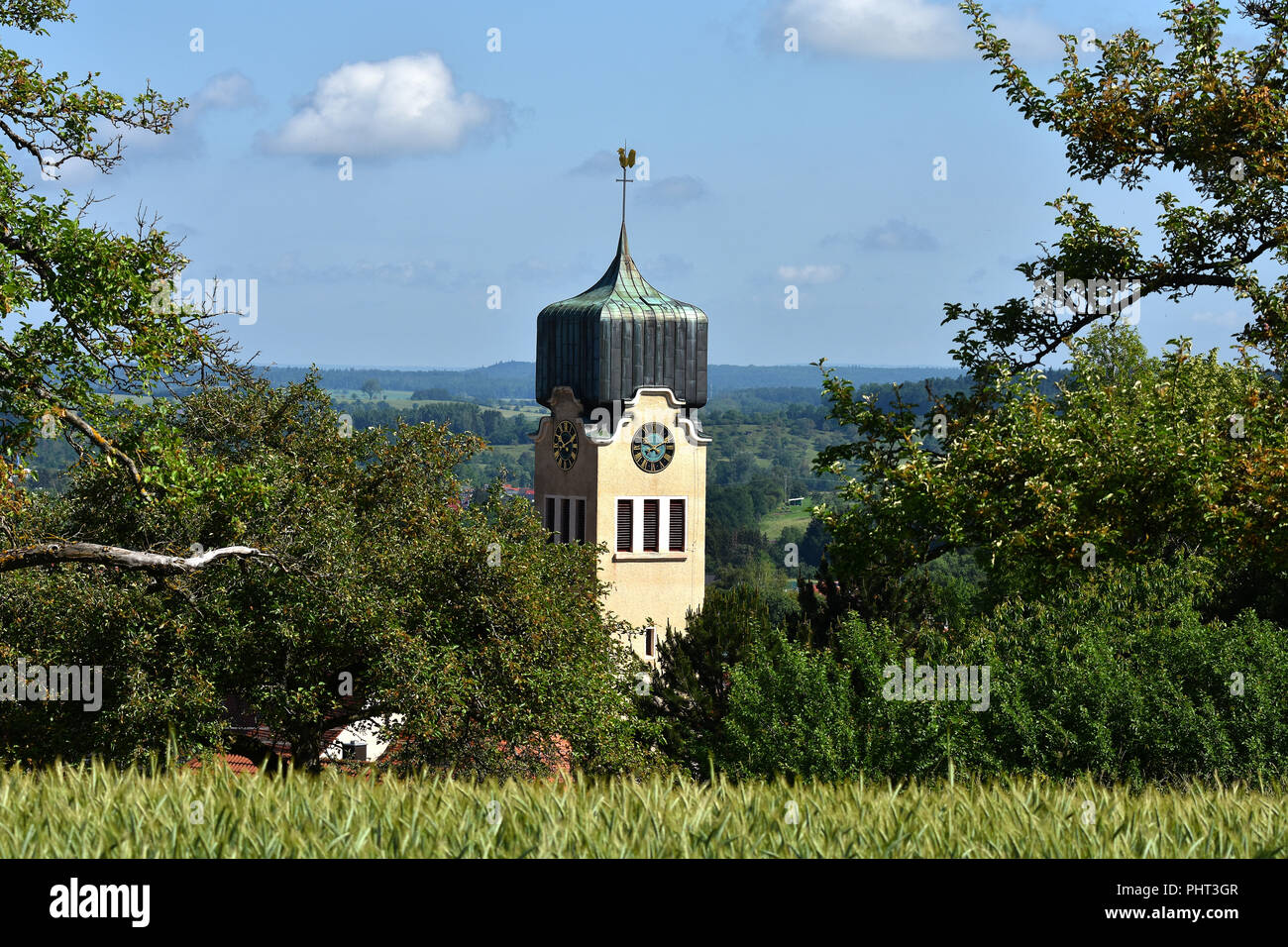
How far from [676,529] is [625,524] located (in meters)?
2.96

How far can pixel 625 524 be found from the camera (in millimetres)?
74625

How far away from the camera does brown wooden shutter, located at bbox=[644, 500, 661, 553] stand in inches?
2958

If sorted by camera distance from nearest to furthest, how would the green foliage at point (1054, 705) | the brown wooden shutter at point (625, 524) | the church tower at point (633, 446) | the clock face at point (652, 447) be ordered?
the green foliage at point (1054, 705)
the church tower at point (633, 446)
the brown wooden shutter at point (625, 524)
the clock face at point (652, 447)

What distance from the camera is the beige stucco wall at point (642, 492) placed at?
73875mm

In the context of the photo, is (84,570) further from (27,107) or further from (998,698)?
(998,698)

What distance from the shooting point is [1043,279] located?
55.2 feet

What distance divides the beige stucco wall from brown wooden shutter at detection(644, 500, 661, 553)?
62 centimetres

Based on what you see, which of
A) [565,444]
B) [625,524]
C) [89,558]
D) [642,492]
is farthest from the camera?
[565,444]

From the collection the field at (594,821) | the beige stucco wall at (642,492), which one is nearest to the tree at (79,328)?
the field at (594,821)

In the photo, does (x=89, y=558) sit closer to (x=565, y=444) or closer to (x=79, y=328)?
(x=79, y=328)

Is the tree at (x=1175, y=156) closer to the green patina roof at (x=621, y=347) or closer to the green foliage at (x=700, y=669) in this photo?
the green foliage at (x=700, y=669)

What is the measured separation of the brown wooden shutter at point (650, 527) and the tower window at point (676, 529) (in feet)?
2.97

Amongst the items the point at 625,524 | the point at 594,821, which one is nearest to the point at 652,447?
the point at 625,524
